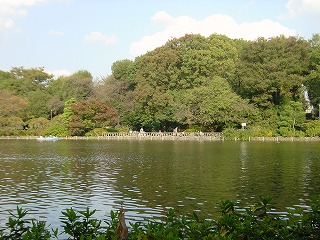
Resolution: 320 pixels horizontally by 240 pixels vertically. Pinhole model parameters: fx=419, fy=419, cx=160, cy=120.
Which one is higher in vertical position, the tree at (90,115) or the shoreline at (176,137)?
the tree at (90,115)

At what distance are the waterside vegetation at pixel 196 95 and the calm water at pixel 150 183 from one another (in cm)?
2490

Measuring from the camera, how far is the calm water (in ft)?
45.5

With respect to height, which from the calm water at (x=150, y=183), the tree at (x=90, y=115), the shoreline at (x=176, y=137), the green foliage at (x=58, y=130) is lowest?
the calm water at (x=150, y=183)

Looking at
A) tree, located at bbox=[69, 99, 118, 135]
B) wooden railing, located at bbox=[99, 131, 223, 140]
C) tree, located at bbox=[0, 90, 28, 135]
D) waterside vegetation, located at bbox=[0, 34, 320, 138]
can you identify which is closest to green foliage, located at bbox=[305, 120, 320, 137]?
waterside vegetation, located at bbox=[0, 34, 320, 138]

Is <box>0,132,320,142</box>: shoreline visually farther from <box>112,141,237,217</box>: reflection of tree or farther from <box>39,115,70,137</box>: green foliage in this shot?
<box>112,141,237,217</box>: reflection of tree

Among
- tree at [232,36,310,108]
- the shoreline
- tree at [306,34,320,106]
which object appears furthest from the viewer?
tree at [306,34,320,106]

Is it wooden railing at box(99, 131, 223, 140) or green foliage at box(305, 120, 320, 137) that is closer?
green foliage at box(305, 120, 320, 137)

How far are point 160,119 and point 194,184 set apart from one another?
130 ft

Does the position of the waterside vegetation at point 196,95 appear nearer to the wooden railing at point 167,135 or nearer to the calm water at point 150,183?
the wooden railing at point 167,135

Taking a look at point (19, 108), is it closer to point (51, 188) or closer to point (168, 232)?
point (51, 188)

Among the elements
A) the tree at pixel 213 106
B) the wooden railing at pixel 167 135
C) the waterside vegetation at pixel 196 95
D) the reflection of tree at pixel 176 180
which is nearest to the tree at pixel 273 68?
the waterside vegetation at pixel 196 95

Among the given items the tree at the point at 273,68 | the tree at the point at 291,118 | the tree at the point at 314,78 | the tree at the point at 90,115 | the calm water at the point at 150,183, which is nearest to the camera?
the calm water at the point at 150,183

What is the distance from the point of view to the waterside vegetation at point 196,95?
52.1 meters

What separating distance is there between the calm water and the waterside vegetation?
2490 cm
